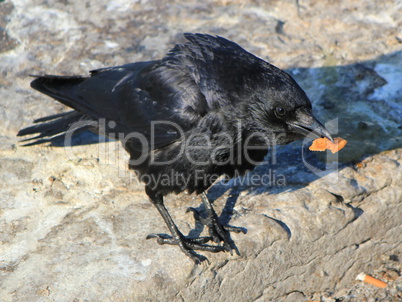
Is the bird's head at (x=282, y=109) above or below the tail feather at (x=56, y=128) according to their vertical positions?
above

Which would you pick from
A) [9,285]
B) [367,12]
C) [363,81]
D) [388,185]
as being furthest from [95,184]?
[367,12]

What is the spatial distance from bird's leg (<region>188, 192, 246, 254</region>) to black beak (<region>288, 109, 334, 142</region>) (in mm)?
830

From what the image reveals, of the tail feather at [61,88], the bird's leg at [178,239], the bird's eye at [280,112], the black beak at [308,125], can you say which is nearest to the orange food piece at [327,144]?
the black beak at [308,125]

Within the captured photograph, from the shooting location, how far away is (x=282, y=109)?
3.38m

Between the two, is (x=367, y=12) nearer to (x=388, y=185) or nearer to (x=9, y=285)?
(x=388, y=185)

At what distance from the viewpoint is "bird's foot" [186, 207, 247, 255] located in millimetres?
3494

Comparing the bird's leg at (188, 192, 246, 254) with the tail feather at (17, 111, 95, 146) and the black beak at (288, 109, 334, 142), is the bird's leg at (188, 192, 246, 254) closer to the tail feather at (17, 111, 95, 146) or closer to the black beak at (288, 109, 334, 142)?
the black beak at (288, 109, 334, 142)

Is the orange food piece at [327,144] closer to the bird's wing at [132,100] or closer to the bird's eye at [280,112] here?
the bird's eye at [280,112]

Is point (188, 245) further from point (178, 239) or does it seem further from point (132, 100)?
point (132, 100)

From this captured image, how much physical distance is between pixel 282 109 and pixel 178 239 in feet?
3.70

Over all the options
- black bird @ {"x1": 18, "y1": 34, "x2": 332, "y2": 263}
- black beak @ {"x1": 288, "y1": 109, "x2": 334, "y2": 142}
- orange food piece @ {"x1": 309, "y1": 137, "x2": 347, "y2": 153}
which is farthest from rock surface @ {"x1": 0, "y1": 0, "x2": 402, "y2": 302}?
black beak @ {"x1": 288, "y1": 109, "x2": 334, "y2": 142}

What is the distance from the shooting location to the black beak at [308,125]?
336cm

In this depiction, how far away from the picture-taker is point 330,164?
416cm

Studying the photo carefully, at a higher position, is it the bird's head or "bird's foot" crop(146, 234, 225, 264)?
the bird's head
